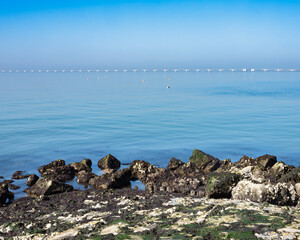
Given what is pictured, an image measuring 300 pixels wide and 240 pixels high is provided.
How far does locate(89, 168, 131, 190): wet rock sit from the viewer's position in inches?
864

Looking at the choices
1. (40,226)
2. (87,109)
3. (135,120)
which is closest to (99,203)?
(40,226)

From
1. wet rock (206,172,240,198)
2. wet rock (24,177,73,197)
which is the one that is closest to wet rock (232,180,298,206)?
wet rock (206,172,240,198)

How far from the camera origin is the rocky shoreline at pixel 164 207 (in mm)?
12078

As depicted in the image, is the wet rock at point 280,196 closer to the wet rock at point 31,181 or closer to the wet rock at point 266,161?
the wet rock at point 266,161

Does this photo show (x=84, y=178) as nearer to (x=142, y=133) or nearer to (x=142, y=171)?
(x=142, y=171)

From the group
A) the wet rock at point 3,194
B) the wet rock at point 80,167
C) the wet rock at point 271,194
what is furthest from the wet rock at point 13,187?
the wet rock at point 271,194

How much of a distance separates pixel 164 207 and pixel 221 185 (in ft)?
10.8

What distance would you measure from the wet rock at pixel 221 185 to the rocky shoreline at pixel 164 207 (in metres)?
0.05

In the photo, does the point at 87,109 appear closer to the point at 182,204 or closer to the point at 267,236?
the point at 182,204

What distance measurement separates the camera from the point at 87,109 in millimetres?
68438

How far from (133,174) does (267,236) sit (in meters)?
14.7

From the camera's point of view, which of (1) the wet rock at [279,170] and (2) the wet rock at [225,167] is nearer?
(1) the wet rock at [279,170]

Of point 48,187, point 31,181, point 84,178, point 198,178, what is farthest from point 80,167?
point 198,178

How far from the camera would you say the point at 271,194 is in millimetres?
15688
